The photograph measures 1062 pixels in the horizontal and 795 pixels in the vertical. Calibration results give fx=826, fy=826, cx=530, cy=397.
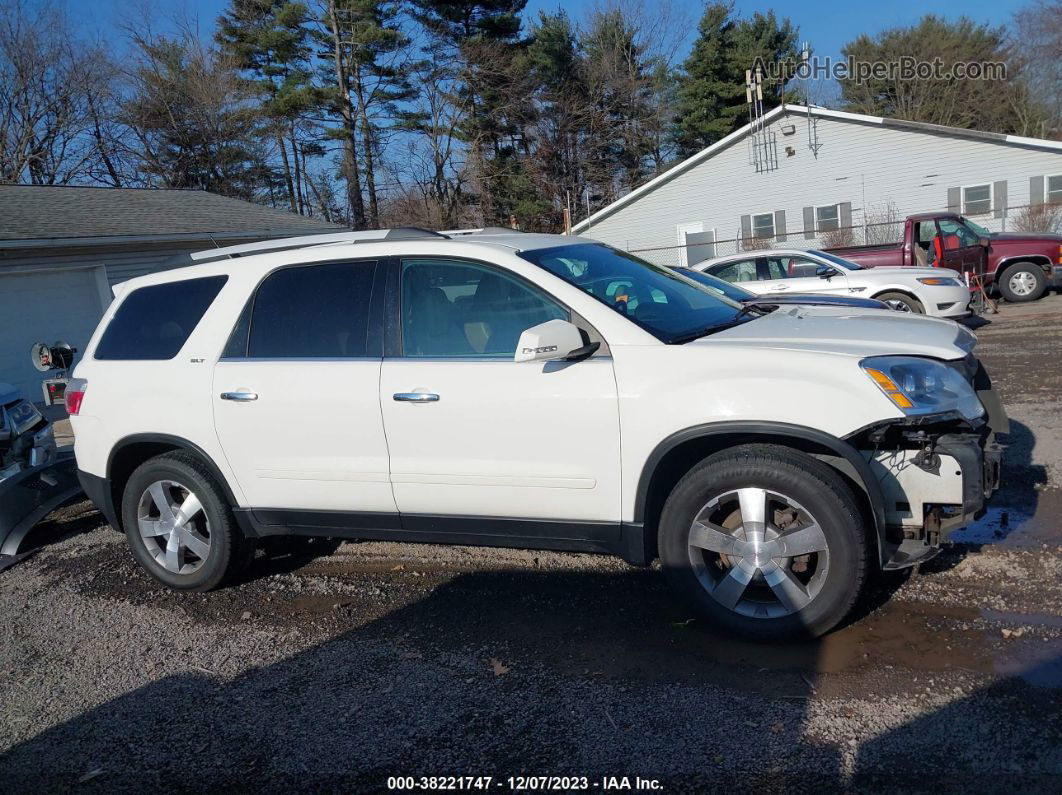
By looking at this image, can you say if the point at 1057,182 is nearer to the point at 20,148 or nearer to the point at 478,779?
the point at 478,779

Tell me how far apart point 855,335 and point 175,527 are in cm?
380

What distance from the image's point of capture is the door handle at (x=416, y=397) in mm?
3902

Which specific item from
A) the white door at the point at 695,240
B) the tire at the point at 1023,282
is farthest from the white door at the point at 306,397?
the white door at the point at 695,240

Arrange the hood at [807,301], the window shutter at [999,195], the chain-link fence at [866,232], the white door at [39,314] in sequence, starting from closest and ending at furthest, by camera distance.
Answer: the hood at [807,301]
the white door at [39,314]
the chain-link fence at [866,232]
the window shutter at [999,195]

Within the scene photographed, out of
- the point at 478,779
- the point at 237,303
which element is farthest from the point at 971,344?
the point at 237,303

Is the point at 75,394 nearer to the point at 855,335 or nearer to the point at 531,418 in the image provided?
the point at 531,418

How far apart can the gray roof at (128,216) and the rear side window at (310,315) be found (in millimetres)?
11070

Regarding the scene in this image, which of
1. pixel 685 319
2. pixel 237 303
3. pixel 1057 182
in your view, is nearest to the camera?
pixel 685 319

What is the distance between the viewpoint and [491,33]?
118 ft

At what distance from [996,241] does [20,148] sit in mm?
32240

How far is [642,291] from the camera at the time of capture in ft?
14.0

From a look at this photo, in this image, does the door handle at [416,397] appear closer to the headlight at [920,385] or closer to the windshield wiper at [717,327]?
the windshield wiper at [717,327]

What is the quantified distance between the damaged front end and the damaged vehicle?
214 inches

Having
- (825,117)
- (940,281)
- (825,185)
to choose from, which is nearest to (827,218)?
(825,185)
